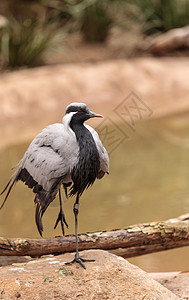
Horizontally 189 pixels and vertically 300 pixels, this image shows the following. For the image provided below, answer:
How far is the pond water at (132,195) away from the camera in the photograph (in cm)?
455

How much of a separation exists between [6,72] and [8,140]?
280cm

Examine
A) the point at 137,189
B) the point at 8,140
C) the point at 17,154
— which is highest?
the point at 8,140

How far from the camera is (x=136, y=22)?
11.9 m

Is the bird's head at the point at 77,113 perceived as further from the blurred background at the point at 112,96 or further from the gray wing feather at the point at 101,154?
the blurred background at the point at 112,96

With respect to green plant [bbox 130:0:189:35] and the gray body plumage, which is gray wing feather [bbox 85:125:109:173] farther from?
green plant [bbox 130:0:189:35]

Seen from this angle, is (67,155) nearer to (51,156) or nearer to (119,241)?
(51,156)

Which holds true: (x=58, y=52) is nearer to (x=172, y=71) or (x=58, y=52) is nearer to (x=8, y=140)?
(x=172, y=71)

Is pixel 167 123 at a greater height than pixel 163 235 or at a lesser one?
greater

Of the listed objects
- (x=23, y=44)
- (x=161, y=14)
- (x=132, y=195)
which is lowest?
(x=132, y=195)

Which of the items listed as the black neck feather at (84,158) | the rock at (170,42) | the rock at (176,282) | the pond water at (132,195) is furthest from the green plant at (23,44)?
the black neck feather at (84,158)

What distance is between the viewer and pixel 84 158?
2428mm

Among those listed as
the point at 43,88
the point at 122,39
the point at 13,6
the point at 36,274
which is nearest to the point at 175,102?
the point at 43,88

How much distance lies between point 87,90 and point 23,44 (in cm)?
195

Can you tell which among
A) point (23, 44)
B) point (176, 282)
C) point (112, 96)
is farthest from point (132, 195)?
point (23, 44)
